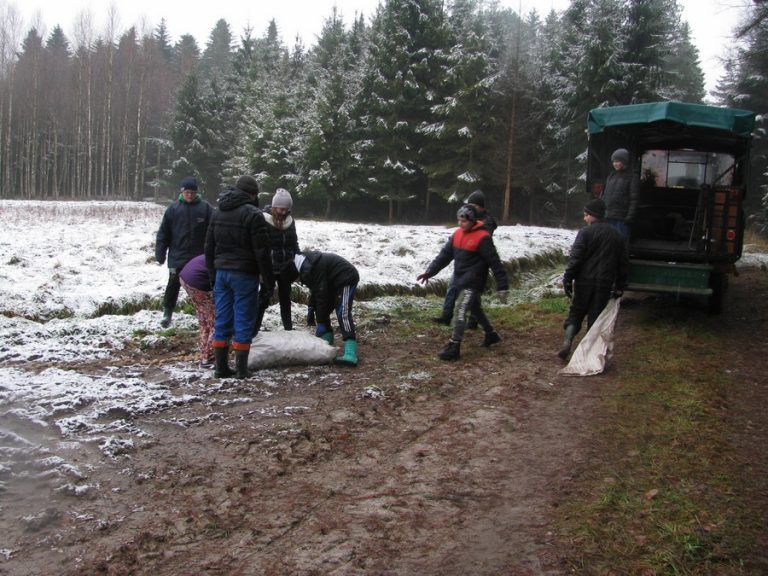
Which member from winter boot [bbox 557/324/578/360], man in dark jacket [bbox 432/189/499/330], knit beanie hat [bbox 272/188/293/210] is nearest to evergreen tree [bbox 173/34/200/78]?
man in dark jacket [bbox 432/189/499/330]

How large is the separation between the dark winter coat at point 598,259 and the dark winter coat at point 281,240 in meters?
3.38

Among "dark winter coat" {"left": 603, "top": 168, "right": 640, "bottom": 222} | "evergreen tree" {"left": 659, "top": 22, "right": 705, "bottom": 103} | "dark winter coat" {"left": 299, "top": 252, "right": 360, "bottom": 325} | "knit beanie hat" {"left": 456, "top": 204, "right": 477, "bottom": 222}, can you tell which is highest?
"evergreen tree" {"left": 659, "top": 22, "right": 705, "bottom": 103}

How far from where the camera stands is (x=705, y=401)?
19.3ft

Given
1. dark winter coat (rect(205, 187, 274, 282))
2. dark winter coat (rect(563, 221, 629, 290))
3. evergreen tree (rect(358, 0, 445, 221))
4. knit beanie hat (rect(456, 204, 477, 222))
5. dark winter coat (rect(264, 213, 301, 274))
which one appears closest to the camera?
dark winter coat (rect(205, 187, 274, 282))

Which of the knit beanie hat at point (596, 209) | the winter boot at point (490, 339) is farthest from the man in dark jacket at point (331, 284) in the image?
the knit beanie hat at point (596, 209)

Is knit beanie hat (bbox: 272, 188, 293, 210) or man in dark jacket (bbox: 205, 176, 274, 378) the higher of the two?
knit beanie hat (bbox: 272, 188, 293, 210)

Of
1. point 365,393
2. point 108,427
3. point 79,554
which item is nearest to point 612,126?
point 365,393

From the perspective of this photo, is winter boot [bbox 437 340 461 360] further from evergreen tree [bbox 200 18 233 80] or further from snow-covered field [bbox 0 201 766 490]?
evergreen tree [bbox 200 18 233 80]

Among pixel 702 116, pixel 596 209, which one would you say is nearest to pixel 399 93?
pixel 702 116

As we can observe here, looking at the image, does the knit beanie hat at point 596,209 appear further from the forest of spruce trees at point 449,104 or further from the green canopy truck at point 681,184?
the forest of spruce trees at point 449,104

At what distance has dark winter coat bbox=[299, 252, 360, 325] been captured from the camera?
7062mm

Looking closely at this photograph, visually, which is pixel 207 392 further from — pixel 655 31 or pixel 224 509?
pixel 655 31

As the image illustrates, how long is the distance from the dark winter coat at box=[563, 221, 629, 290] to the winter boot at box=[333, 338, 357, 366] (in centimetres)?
275

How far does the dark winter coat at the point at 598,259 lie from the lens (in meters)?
7.38
